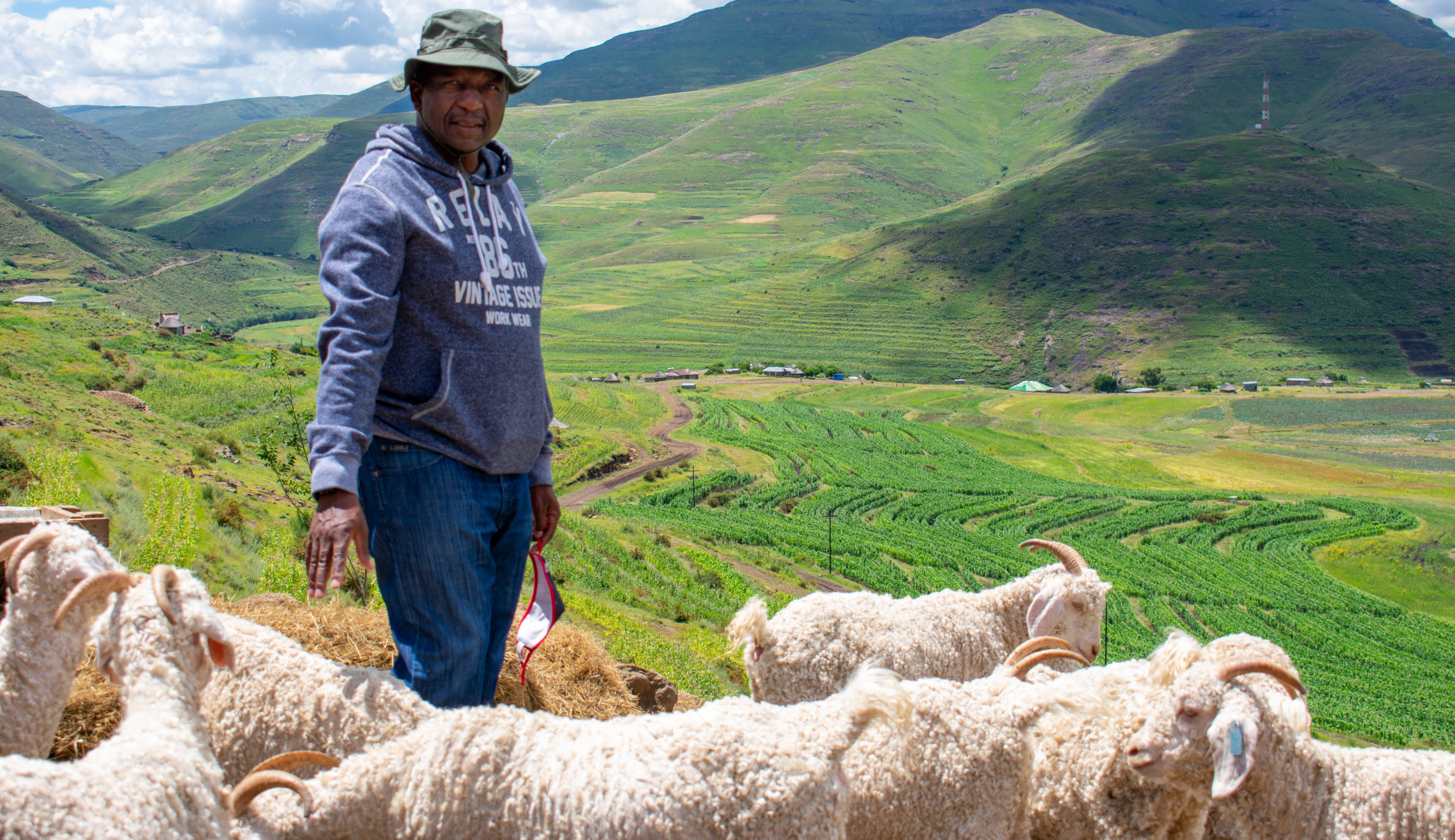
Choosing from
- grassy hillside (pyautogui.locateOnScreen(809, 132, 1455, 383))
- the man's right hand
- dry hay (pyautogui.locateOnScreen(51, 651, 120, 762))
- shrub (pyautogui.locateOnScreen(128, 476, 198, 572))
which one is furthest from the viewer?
grassy hillside (pyautogui.locateOnScreen(809, 132, 1455, 383))

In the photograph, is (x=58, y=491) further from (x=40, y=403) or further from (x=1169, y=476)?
(x=1169, y=476)

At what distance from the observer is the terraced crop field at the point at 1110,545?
98.1 ft

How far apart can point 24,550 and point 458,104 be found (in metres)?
2.27

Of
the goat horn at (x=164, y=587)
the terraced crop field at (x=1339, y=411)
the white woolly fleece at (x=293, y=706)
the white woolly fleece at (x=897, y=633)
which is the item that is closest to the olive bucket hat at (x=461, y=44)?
the goat horn at (x=164, y=587)

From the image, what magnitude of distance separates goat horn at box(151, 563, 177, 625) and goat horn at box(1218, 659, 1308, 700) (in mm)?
4194

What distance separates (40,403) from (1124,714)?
23.2 metres

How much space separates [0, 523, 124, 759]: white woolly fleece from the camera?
127 inches

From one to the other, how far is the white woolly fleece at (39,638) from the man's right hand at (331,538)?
0.97 metres

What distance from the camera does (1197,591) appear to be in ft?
128

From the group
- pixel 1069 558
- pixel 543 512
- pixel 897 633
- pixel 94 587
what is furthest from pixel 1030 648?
pixel 94 587

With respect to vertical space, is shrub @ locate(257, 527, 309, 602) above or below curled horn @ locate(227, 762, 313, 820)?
below

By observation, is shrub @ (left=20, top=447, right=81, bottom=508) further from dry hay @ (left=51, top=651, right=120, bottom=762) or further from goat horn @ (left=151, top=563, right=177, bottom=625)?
goat horn @ (left=151, top=563, right=177, bottom=625)

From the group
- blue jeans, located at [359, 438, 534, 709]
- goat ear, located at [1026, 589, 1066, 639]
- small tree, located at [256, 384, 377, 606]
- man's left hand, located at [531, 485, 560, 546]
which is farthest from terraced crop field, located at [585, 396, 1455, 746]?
blue jeans, located at [359, 438, 534, 709]

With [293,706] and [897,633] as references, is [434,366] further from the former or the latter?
[897,633]
